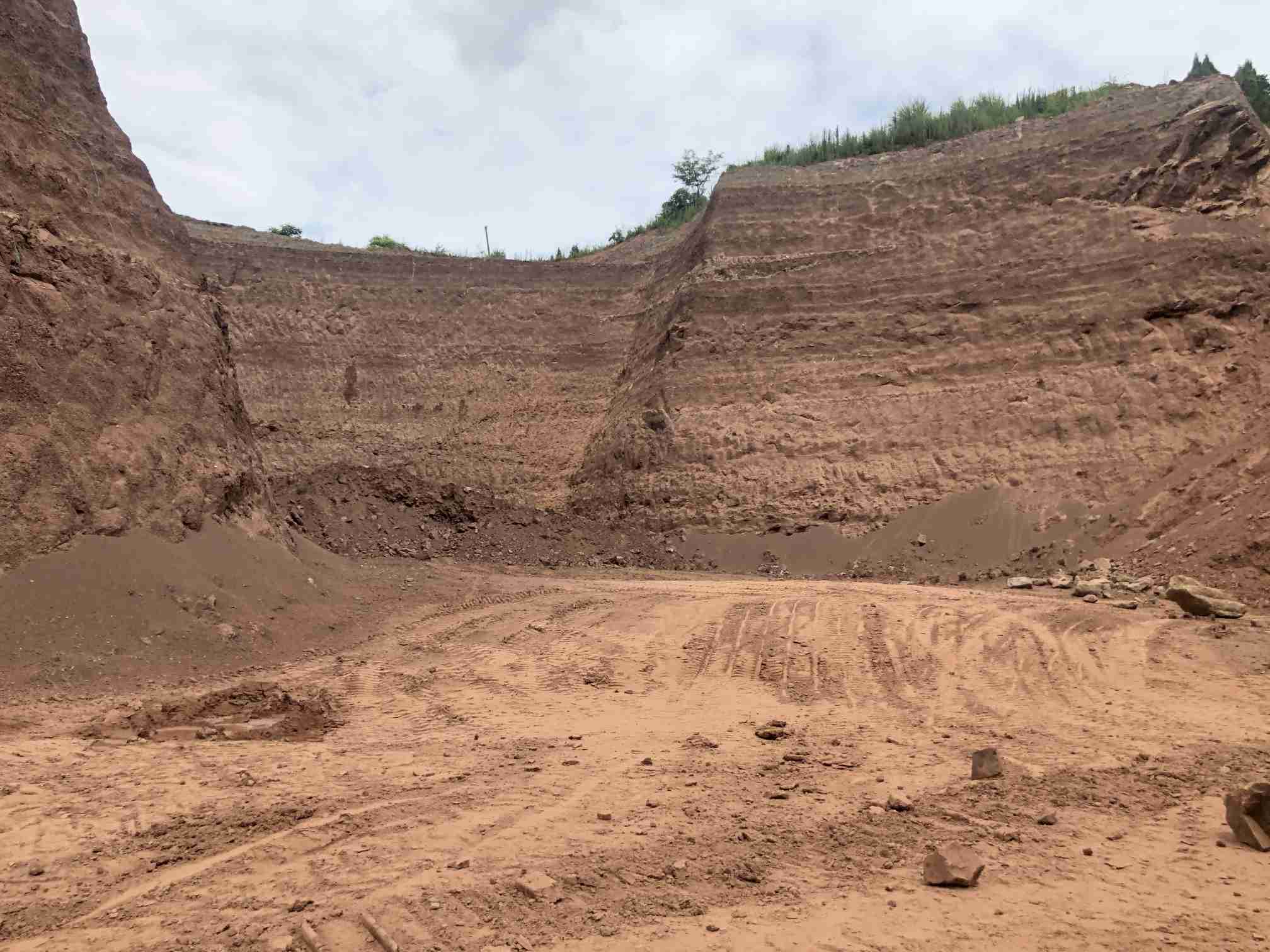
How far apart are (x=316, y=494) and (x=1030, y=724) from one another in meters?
13.8

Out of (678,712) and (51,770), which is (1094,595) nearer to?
(678,712)

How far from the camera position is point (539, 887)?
12.4ft

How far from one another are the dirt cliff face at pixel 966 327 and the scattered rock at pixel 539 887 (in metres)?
15.7

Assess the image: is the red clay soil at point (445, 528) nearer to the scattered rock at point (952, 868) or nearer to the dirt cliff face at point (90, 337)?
the dirt cliff face at point (90, 337)

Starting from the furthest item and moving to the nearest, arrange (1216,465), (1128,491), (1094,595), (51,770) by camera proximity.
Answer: (1128,491) → (1216,465) → (1094,595) → (51,770)

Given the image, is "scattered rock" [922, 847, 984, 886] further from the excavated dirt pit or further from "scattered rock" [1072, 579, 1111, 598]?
"scattered rock" [1072, 579, 1111, 598]

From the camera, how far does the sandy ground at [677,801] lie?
138 inches

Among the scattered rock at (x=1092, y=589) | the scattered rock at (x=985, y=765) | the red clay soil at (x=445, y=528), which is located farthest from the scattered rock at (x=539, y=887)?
the red clay soil at (x=445, y=528)

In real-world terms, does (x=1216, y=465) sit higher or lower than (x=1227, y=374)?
lower

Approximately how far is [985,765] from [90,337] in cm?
1019

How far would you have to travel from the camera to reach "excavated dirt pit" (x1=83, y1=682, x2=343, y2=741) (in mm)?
6480

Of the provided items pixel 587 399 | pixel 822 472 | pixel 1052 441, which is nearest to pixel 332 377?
pixel 587 399

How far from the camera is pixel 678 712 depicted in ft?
24.8

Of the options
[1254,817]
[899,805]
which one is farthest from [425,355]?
[1254,817]
